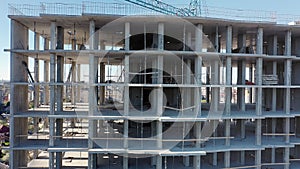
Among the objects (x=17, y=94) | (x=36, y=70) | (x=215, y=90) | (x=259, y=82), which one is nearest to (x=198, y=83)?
(x=215, y=90)

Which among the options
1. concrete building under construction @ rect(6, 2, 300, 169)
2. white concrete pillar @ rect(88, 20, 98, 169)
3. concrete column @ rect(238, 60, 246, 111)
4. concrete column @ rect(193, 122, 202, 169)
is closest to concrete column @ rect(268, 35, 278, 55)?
concrete building under construction @ rect(6, 2, 300, 169)

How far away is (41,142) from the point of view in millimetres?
13828

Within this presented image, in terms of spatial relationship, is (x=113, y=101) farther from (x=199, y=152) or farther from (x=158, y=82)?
(x=199, y=152)

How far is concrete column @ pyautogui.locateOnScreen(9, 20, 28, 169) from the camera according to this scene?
12.9 meters

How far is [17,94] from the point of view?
13.4 meters

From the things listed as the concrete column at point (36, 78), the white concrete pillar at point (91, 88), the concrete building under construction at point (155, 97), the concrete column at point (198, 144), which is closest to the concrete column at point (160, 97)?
the concrete building under construction at point (155, 97)

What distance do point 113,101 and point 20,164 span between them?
25.0ft

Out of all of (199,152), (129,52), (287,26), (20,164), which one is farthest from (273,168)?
(20,164)

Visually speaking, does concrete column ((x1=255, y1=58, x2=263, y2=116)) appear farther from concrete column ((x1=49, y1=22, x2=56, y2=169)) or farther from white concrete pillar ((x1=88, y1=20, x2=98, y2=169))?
concrete column ((x1=49, y1=22, x2=56, y2=169))

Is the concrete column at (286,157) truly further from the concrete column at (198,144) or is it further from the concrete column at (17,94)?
the concrete column at (17,94)

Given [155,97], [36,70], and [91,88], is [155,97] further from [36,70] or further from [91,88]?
[36,70]

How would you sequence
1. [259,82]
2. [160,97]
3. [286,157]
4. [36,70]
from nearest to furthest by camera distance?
1. [160,97]
2. [259,82]
3. [286,157]
4. [36,70]

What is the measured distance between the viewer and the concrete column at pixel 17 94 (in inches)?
508

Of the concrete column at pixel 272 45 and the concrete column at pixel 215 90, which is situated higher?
the concrete column at pixel 272 45
